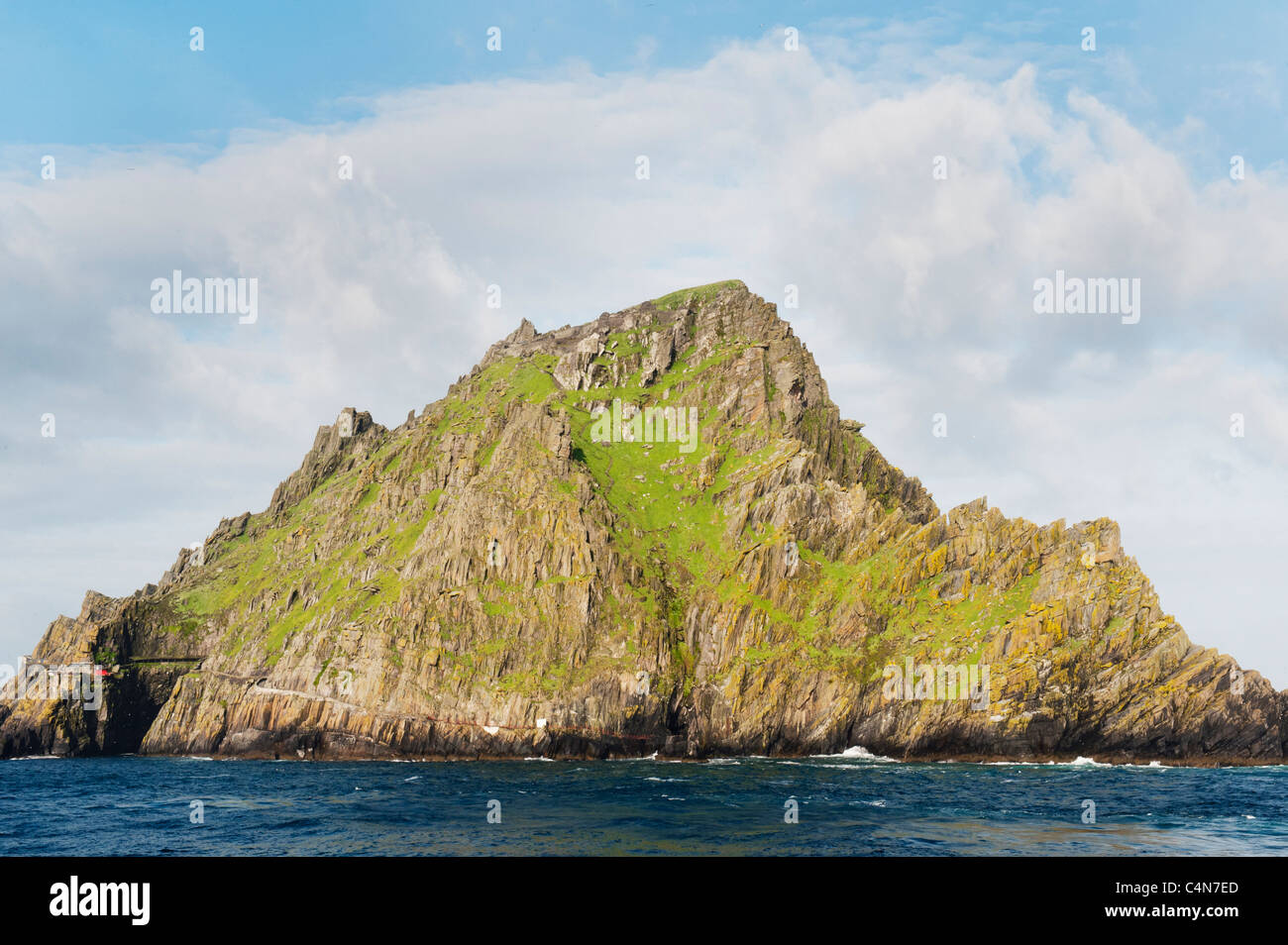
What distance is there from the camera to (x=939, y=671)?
434ft

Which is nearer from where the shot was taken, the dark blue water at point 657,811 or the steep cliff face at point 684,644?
the dark blue water at point 657,811

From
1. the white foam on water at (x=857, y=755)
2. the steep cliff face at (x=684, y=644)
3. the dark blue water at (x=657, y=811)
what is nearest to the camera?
the dark blue water at (x=657, y=811)

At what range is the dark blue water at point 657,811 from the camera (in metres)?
53.3

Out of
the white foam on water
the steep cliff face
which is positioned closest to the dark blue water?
the white foam on water

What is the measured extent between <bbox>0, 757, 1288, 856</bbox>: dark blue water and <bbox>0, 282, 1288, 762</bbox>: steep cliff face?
56.6 ft

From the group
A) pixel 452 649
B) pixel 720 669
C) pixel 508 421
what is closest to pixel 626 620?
pixel 720 669

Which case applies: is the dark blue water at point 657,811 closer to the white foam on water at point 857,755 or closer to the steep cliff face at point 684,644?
the white foam on water at point 857,755

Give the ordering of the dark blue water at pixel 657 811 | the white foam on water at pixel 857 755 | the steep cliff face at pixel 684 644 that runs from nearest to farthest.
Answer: the dark blue water at pixel 657 811 < the steep cliff face at pixel 684 644 < the white foam on water at pixel 857 755

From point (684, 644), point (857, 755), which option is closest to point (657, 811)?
point (857, 755)

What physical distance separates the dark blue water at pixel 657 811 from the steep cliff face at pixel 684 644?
17.2 m

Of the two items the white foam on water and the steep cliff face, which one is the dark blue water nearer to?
the white foam on water

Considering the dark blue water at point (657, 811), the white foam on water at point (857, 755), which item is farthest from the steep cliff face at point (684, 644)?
the dark blue water at point (657, 811)
